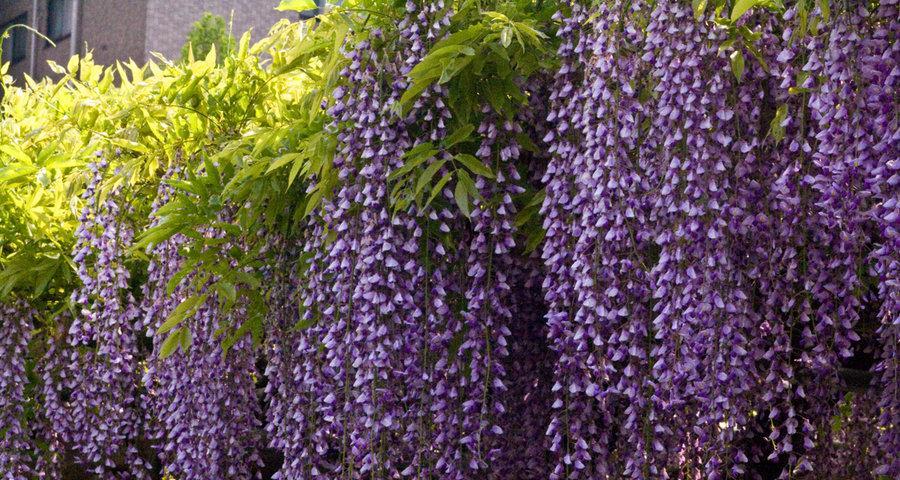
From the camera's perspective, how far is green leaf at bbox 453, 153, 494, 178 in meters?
2.95

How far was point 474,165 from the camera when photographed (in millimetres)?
2965

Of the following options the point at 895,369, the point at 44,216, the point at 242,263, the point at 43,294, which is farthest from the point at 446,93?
the point at 43,294

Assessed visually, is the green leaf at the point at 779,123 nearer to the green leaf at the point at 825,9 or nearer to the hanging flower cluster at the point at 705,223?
the hanging flower cluster at the point at 705,223

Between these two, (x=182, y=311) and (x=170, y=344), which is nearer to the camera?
(x=182, y=311)

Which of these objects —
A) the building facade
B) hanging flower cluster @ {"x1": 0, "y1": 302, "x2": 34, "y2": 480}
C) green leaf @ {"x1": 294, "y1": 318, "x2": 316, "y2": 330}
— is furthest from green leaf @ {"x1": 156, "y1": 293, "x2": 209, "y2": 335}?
the building facade

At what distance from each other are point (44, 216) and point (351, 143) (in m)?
2.04

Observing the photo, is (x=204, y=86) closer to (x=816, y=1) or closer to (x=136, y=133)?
(x=136, y=133)

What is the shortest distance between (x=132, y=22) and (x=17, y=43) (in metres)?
5.24

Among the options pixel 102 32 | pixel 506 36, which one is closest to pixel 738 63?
pixel 506 36

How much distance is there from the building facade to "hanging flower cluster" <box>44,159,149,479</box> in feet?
34.4

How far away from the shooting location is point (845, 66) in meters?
2.21

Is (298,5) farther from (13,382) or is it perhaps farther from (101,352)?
(13,382)

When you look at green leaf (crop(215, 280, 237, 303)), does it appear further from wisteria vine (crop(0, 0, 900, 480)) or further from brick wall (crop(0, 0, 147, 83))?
brick wall (crop(0, 0, 147, 83))

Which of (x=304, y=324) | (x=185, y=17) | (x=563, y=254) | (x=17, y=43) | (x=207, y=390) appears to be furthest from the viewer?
(x=17, y=43)
